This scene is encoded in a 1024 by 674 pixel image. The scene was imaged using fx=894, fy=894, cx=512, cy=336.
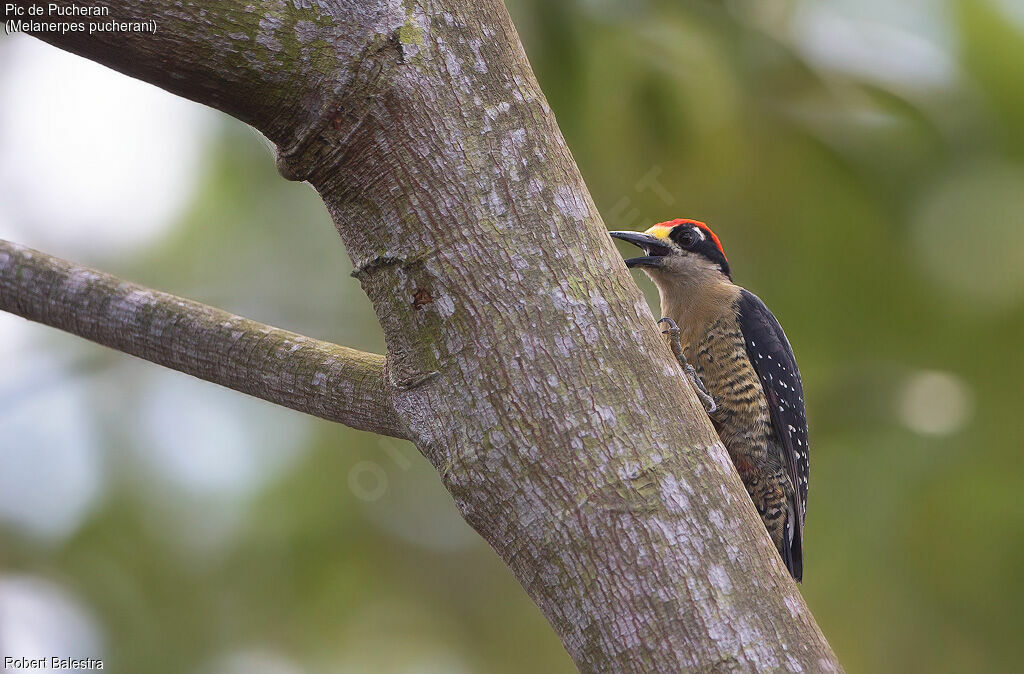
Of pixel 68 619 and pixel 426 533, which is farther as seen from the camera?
pixel 426 533

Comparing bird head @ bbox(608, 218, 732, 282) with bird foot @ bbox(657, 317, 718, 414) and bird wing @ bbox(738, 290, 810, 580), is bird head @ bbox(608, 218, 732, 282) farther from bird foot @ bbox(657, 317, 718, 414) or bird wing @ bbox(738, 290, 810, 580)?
bird foot @ bbox(657, 317, 718, 414)

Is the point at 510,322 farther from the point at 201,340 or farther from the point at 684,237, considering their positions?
the point at 684,237

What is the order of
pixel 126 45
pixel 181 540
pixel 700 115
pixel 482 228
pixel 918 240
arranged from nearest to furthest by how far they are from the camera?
pixel 126 45
pixel 482 228
pixel 700 115
pixel 918 240
pixel 181 540

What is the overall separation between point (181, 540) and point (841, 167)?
4.96 m

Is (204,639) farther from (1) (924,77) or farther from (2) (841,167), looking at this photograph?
(1) (924,77)

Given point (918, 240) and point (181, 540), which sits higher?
point (918, 240)

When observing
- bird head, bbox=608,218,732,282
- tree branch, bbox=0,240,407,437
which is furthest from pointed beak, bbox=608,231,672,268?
tree branch, bbox=0,240,407,437

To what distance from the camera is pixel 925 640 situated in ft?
17.5

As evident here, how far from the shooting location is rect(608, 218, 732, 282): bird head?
3.31 m

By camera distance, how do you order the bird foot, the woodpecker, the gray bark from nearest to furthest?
1. the gray bark
2. the bird foot
3. the woodpecker

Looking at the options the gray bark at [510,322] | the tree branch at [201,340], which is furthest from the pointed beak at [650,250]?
the gray bark at [510,322]

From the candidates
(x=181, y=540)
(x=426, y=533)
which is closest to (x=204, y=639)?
(x=181, y=540)

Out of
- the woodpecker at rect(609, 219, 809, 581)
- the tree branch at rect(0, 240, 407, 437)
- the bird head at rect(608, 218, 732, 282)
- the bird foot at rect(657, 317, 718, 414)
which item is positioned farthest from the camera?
the bird head at rect(608, 218, 732, 282)

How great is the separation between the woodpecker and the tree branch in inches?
58.9
